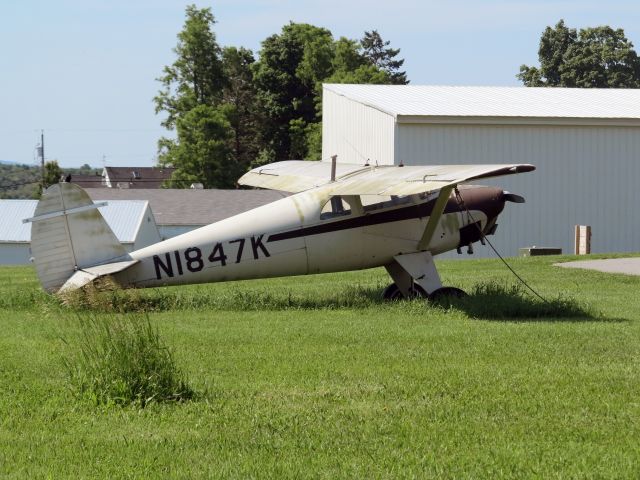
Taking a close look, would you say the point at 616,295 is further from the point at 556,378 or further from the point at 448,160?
the point at 448,160

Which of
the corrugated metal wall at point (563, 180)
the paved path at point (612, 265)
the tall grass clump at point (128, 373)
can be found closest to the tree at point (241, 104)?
the corrugated metal wall at point (563, 180)

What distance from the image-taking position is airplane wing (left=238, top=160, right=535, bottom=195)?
13.7 meters

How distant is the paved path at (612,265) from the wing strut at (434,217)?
6724mm

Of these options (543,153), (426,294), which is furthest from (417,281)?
(543,153)

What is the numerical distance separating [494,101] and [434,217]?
21.6 metres

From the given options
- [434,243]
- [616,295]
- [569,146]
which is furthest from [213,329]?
[569,146]

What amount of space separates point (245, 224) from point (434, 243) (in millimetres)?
2979

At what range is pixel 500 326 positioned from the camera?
12977 mm

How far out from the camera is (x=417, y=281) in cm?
1561

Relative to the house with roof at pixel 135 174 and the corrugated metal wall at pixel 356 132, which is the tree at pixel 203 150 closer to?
the corrugated metal wall at pixel 356 132

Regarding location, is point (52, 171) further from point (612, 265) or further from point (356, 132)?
point (612, 265)

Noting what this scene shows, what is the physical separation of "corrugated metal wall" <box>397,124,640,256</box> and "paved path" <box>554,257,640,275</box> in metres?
9.17

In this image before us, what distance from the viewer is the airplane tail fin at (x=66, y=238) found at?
561 inches

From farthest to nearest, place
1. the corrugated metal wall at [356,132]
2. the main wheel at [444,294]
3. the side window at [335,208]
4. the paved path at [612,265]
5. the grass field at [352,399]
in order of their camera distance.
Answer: the corrugated metal wall at [356,132], the paved path at [612,265], the side window at [335,208], the main wheel at [444,294], the grass field at [352,399]
